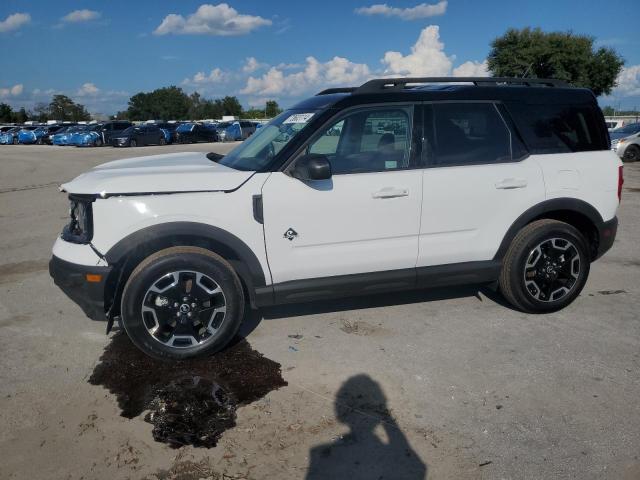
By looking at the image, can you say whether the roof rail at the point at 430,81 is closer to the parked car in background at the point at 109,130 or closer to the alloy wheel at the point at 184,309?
the alloy wheel at the point at 184,309

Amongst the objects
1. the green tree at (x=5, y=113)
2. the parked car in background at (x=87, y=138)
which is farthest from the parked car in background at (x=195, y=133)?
the green tree at (x=5, y=113)

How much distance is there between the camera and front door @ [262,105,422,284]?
3.74m

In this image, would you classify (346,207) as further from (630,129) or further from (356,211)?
(630,129)

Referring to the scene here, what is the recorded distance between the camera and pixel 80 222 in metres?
3.71

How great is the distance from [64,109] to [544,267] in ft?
374

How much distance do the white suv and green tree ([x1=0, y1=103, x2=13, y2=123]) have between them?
10083 centimetres

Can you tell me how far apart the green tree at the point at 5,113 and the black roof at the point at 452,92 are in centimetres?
10103

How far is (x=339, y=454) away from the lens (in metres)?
2.75

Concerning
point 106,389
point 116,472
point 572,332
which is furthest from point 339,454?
point 572,332

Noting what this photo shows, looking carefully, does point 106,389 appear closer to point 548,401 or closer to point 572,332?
point 548,401

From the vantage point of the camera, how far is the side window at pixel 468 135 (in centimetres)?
410

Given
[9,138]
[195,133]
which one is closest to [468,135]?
[195,133]

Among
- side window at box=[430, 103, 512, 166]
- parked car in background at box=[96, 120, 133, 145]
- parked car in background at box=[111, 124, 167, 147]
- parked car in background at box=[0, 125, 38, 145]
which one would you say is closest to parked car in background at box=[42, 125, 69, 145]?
parked car in background at box=[0, 125, 38, 145]

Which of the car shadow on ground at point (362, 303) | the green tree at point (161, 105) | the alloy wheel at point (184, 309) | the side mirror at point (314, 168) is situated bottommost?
the car shadow on ground at point (362, 303)
